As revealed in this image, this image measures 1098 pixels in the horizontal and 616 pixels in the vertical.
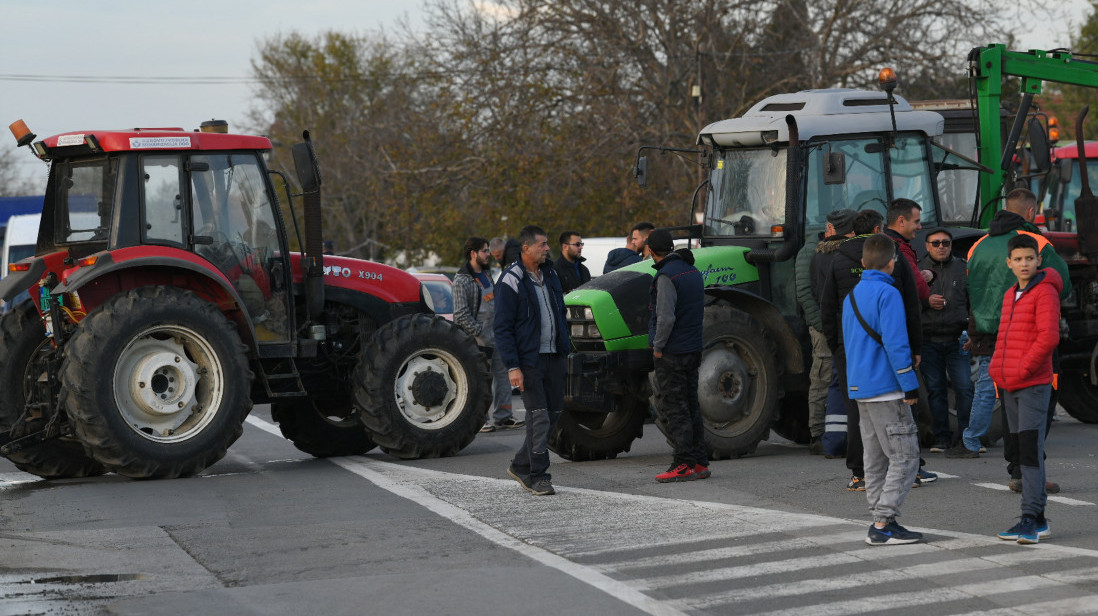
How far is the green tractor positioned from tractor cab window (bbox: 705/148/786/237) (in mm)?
11

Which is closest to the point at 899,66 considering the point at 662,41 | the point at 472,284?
the point at 662,41

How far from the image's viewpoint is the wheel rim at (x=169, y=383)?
11.4 meters

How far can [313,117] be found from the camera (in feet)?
221

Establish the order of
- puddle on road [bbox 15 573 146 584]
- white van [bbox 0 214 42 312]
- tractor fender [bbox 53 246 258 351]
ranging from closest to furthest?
1. puddle on road [bbox 15 573 146 584]
2. tractor fender [bbox 53 246 258 351]
3. white van [bbox 0 214 42 312]

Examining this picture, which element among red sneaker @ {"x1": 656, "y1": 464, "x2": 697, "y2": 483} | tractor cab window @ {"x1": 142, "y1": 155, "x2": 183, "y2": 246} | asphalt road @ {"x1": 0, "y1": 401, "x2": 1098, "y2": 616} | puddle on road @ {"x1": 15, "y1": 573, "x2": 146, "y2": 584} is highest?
tractor cab window @ {"x1": 142, "y1": 155, "x2": 183, "y2": 246}

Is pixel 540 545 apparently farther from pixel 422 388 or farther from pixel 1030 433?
pixel 422 388

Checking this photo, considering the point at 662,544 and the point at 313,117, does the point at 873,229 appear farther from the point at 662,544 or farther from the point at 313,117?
the point at 313,117

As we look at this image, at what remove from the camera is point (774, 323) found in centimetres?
1238

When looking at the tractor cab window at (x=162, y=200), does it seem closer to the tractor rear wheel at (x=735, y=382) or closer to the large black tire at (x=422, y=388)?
the large black tire at (x=422, y=388)

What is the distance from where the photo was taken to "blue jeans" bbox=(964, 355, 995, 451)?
11703mm

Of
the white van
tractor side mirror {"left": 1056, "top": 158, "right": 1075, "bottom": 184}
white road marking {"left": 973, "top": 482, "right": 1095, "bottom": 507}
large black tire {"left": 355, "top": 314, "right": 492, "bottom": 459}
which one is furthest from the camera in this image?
the white van

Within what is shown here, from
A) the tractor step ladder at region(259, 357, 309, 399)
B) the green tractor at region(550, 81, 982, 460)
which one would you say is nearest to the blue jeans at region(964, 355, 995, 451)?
the green tractor at region(550, 81, 982, 460)

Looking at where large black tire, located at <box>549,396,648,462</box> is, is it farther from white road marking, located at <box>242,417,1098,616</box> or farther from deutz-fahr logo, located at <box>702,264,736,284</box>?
white road marking, located at <box>242,417,1098,616</box>

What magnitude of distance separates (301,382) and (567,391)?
2.46 metres
